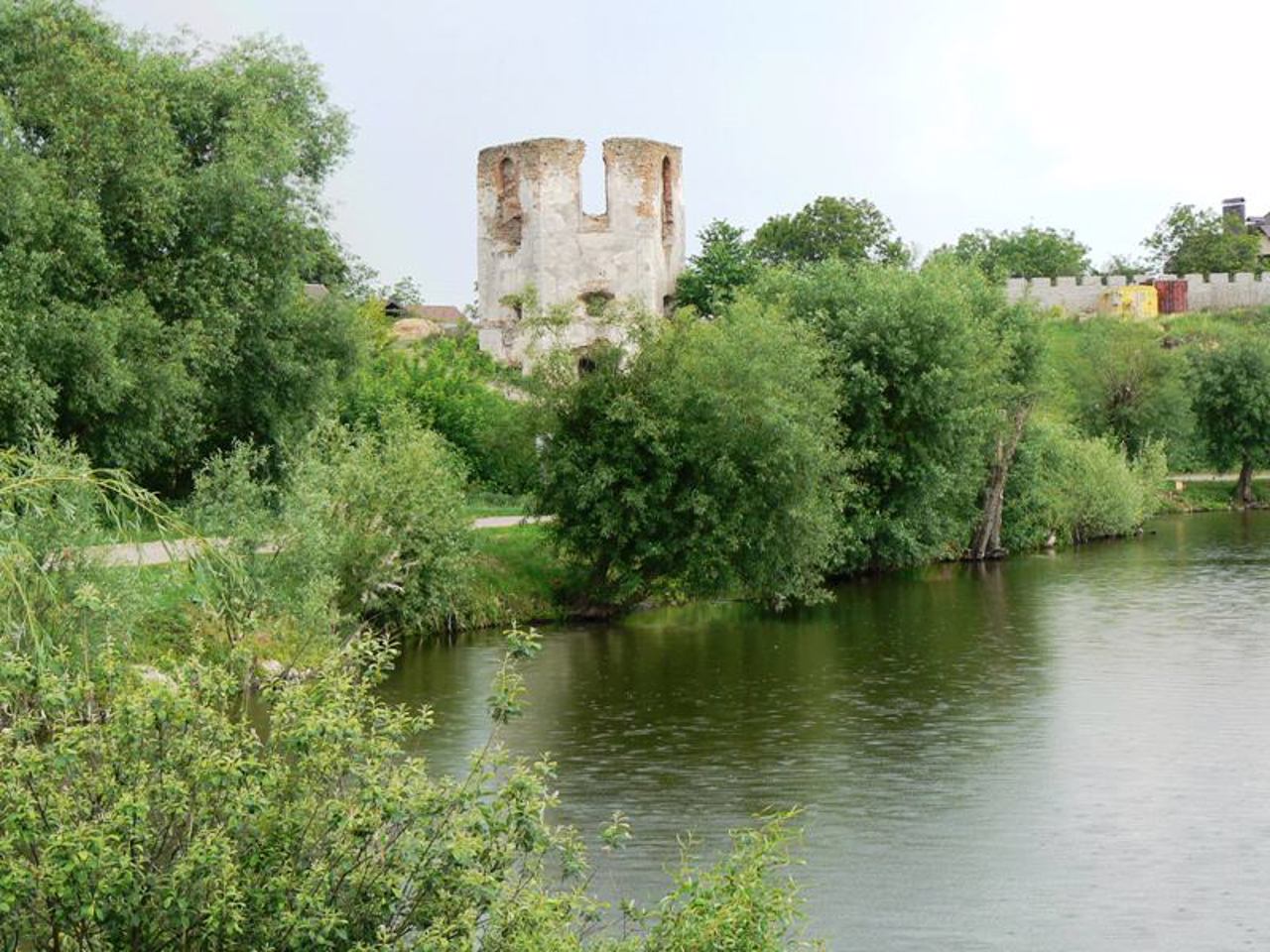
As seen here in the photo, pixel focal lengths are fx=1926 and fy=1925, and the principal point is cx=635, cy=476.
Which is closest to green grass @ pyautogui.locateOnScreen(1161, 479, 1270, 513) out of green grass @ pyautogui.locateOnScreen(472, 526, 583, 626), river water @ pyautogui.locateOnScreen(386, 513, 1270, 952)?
river water @ pyautogui.locateOnScreen(386, 513, 1270, 952)

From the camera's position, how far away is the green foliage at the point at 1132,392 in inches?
2352

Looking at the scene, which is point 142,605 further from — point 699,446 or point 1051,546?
point 1051,546

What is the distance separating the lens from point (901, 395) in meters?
38.8

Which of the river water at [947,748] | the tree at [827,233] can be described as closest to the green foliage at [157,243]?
the river water at [947,748]

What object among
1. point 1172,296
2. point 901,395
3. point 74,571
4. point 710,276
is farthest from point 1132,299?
point 74,571

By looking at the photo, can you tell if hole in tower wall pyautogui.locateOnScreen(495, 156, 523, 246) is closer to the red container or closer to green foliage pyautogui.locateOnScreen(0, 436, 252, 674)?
green foliage pyautogui.locateOnScreen(0, 436, 252, 674)

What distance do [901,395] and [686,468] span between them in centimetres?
732

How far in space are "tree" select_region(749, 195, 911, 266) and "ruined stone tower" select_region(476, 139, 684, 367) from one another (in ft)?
89.2

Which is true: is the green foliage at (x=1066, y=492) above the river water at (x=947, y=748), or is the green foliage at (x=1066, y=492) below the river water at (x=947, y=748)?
above

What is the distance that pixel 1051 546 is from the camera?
4725cm

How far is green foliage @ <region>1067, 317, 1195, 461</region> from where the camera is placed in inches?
2352

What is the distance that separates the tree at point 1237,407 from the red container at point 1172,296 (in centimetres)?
2043

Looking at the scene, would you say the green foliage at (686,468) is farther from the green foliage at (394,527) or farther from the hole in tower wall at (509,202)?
the hole in tower wall at (509,202)

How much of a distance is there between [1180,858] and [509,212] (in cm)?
3983
